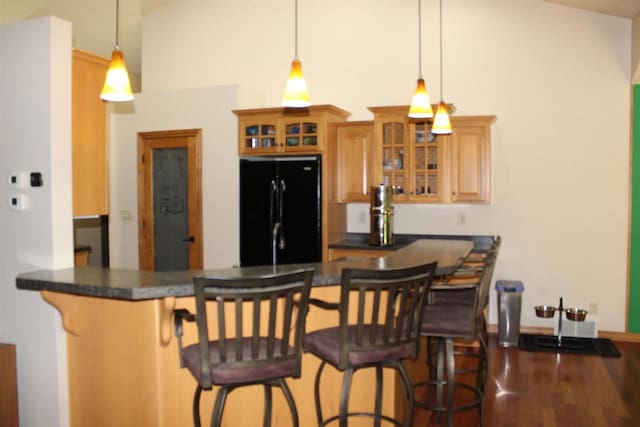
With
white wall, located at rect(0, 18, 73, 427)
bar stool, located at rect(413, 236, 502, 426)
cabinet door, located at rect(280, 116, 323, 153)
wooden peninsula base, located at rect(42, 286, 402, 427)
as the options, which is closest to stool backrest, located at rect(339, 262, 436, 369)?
bar stool, located at rect(413, 236, 502, 426)

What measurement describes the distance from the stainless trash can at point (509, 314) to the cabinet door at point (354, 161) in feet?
5.18

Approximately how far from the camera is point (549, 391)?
13.3 feet

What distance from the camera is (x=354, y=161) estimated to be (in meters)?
5.83

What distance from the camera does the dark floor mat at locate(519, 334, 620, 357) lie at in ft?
16.5

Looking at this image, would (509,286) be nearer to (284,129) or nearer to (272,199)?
(272,199)

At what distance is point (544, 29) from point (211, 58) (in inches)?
139

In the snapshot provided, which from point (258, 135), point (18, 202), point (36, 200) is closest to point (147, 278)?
point (36, 200)

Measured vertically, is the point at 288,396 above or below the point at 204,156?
below

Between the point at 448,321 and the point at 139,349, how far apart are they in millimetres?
1514

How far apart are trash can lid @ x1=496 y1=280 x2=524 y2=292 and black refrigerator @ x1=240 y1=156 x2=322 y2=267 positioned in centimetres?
169

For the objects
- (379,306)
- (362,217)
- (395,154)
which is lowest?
(379,306)

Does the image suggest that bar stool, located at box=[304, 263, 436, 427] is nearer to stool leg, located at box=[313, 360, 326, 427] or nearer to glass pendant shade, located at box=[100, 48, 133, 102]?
stool leg, located at box=[313, 360, 326, 427]

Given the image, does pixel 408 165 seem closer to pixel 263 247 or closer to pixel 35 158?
pixel 263 247

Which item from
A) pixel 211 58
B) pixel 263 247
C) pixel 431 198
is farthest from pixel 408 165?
pixel 211 58
